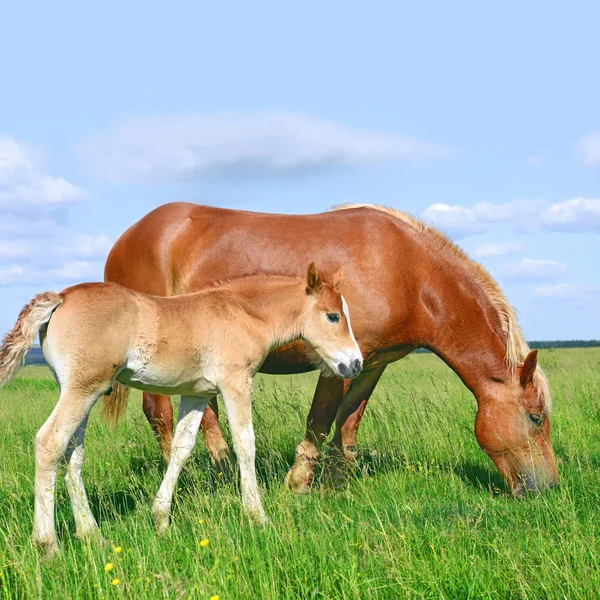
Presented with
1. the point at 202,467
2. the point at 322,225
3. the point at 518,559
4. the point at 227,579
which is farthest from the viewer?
the point at 322,225

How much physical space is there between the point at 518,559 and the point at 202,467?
3.60 metres

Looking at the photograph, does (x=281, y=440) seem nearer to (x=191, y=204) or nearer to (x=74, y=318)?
(x=191, y=204)

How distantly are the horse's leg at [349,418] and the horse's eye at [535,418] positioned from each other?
1.60m

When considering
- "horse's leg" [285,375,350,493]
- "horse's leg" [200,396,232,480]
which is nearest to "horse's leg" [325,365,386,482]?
"horse's leg" [285,375,350,493]

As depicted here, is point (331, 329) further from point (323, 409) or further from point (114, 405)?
point (114, 405)

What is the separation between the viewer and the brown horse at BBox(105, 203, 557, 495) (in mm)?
6605

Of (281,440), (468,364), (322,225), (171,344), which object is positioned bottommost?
(281,440)

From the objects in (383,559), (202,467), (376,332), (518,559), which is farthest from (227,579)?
(376,332)

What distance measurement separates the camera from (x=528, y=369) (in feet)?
21.2

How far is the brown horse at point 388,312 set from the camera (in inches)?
260

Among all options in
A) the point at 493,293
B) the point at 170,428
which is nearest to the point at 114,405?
the point at 170,428

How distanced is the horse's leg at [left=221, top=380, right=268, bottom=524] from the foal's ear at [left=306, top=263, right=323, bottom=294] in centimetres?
108

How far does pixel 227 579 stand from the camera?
357 cm

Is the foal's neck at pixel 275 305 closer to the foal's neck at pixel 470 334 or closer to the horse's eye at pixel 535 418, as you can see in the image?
the foal's neck at pixel 470 334
